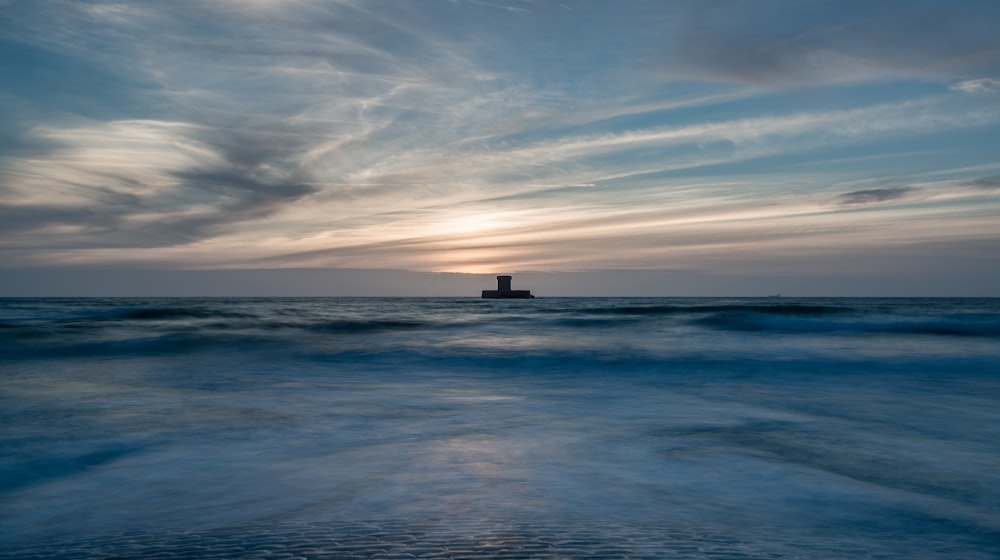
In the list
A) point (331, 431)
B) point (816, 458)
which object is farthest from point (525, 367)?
point (816, 458)

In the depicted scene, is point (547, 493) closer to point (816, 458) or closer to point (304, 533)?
point (304, 533)

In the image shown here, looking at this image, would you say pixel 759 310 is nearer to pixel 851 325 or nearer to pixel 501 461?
pixel 851 325

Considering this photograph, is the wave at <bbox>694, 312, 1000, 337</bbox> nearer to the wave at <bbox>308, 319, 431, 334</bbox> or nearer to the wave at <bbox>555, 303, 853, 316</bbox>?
the wave at <bbox>555, 303, 853, 316</bbox>

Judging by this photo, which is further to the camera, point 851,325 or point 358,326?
point 851,325

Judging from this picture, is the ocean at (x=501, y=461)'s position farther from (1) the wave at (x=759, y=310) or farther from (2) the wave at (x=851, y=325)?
(1) the wave at (x=759, y=310)

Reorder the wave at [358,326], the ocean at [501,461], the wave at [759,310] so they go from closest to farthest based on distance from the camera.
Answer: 1. the ocean at [501,461]
2. the wave at [358,326]
3. the wave at [759,310]

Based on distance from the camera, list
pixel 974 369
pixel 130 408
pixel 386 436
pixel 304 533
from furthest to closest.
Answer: pixel 974 369
pixel 130 408
pixel 386 436
pixel 304 533

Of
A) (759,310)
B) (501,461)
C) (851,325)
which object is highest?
(759,310)

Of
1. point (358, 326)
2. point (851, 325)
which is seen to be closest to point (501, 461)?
point (358, 326)

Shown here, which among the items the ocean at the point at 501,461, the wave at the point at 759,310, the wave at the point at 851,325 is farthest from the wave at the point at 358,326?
the wave at the point at 759,310

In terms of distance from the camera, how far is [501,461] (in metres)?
4.50

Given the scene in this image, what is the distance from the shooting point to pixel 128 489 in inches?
153

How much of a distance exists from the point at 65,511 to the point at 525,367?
8.66m

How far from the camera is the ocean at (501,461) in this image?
2980 millimetres
